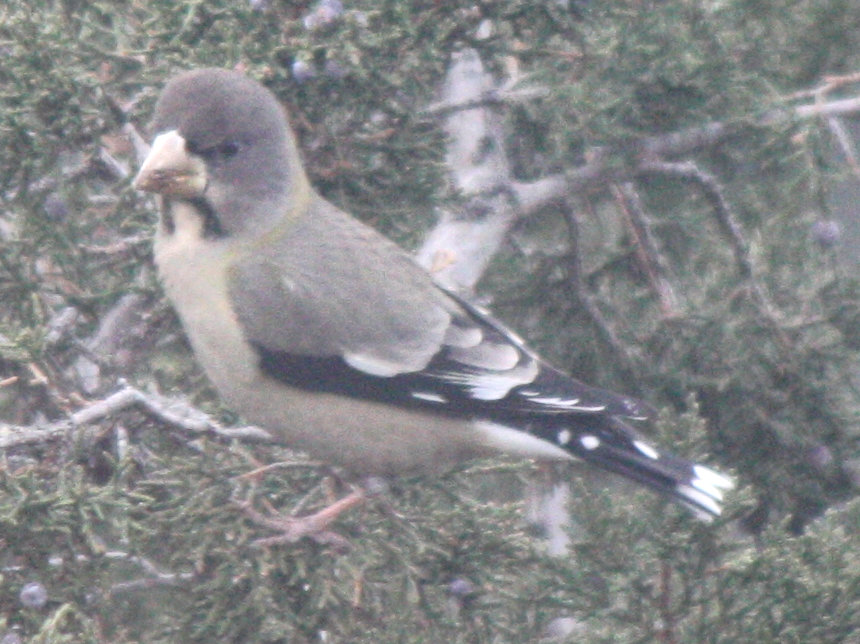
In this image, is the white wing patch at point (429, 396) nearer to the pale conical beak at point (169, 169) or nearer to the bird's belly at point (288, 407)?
the bird's belly at point (288, 407)

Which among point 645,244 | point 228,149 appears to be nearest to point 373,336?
point 228,149

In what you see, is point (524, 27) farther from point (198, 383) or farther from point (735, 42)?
point (198, 383)

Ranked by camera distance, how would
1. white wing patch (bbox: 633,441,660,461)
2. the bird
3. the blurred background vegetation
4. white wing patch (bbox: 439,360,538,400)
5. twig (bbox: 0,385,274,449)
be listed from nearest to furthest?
twig (bbox: 0,385,274,449) → the blurred background vegetation → white wing patch (bbox: 633,441,660,461) → the bird → white wing patch (bbox: 439,360,538,400)

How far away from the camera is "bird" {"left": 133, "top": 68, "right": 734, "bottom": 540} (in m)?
3.55

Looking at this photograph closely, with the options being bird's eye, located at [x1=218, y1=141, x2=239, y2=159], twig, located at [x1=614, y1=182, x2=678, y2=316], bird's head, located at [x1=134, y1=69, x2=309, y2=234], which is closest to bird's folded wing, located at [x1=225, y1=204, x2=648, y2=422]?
bird's head, located at [x1=134, y1=69, x2=309, y2=234]

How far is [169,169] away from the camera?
3.51 m

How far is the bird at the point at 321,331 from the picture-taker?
11.6ft

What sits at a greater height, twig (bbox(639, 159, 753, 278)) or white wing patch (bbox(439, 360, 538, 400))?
twig (bbox(639, 159, 753, 278))

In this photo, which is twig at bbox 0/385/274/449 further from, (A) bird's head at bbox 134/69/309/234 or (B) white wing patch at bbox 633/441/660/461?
(B) white wing patch at bbox 633/441/660/461

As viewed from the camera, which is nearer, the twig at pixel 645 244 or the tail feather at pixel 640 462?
the tail feather at pixel 640 462

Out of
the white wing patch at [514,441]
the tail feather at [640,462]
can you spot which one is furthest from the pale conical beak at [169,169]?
the tail feather at [640,462]

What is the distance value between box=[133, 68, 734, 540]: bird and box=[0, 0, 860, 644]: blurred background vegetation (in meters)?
0.11

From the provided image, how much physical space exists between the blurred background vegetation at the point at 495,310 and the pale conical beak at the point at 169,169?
22cm

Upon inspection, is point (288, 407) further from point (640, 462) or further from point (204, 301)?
point (640, 462)
